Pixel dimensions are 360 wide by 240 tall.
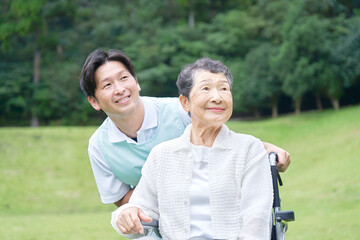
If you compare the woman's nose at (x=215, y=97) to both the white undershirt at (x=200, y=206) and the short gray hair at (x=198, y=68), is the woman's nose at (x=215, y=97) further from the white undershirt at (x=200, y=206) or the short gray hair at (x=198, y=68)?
the white undershirt at (x=200, y=206)

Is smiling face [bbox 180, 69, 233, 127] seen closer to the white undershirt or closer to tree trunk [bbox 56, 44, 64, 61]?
the white undershirt

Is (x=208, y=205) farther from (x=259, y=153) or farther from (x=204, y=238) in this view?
(x=259, y=153)

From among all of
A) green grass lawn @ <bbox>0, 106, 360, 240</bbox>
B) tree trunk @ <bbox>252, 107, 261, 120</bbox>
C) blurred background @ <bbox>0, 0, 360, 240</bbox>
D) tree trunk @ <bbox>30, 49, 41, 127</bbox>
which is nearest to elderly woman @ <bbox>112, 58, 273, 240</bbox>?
green grass lawn @ <bbox>0, 106, 360, 240</bbox>

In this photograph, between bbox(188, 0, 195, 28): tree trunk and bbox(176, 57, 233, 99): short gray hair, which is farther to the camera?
bbox(188, 0, 195, 28): tree trunk

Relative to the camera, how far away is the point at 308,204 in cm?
978

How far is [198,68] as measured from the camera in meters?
2.31

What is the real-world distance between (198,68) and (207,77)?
0.24 ft

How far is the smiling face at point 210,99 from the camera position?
2232 millimetres

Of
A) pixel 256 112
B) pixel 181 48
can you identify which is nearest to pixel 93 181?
pixel 256 112

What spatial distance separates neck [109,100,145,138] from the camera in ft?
8.76

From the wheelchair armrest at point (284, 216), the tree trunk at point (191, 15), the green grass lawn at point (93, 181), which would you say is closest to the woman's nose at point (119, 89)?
the wheelchair armrest at point (284, 216)

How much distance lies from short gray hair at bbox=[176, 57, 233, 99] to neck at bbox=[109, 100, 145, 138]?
40cm

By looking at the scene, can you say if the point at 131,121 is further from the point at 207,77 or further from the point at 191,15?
the point at 191,15

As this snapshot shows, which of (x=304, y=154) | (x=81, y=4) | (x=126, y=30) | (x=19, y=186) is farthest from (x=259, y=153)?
(x=81, y=4)
